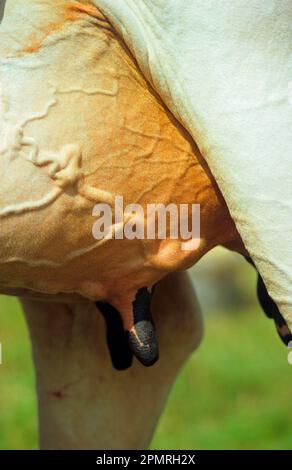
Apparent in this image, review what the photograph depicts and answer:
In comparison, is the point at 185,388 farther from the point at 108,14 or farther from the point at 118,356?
the point at 108,14

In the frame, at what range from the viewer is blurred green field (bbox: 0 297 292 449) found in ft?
9.34

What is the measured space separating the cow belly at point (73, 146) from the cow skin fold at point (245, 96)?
0.11 metres

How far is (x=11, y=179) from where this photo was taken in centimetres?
134

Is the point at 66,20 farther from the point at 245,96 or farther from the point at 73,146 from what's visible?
the point at 245,96

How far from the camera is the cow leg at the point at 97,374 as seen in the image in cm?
181

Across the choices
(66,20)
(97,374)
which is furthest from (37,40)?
(97,374)

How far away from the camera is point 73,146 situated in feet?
4.42

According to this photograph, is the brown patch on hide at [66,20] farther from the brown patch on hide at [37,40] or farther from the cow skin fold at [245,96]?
the cow skin fold at [245,96]

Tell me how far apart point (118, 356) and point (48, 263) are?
24 centimetres

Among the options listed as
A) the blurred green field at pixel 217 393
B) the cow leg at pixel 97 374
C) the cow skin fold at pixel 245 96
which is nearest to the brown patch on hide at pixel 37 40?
the cow skin fold at pixel 245 96

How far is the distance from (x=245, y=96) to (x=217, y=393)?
2.18 meters

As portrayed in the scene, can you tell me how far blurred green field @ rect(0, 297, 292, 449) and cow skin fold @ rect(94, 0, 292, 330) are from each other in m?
1.58

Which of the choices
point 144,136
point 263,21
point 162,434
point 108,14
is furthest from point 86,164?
point 162,434

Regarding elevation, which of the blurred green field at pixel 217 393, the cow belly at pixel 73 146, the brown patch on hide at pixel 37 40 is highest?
the brown patch on hide at pixel 37 40
